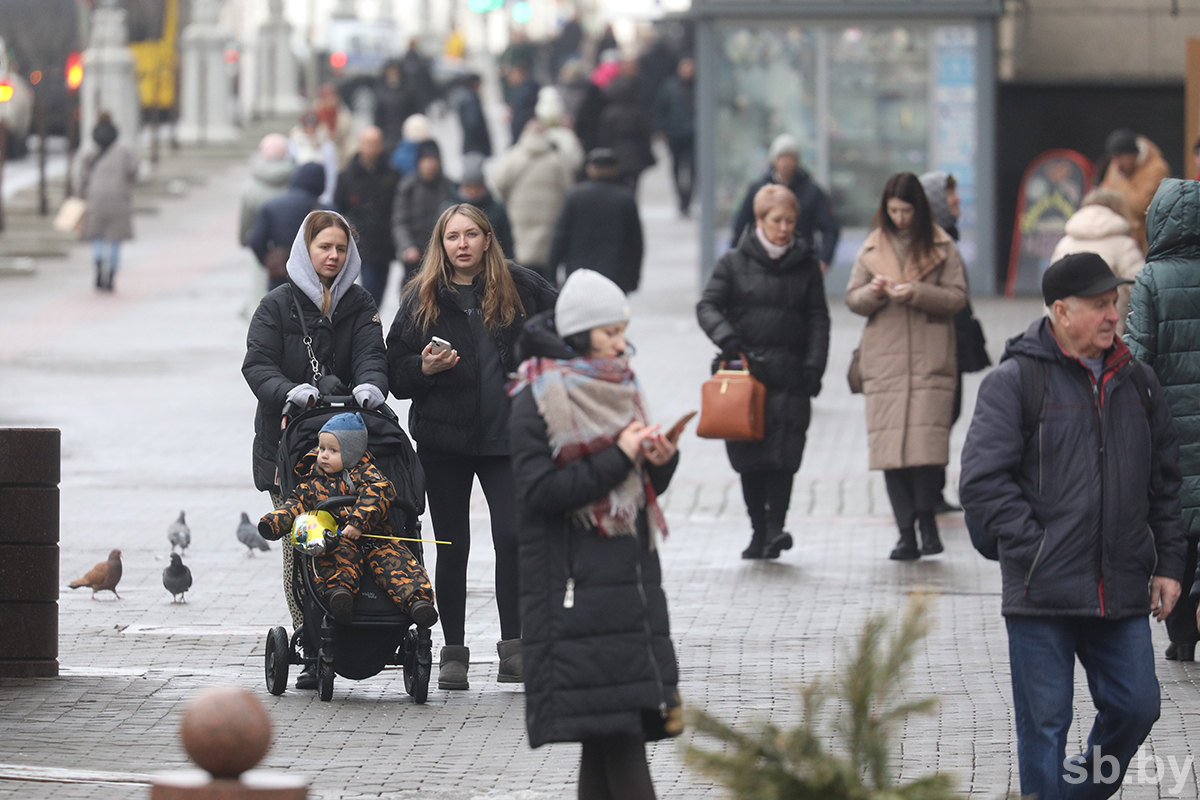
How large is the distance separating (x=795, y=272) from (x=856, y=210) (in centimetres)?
1032

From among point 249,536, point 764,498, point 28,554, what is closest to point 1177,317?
point 764,498

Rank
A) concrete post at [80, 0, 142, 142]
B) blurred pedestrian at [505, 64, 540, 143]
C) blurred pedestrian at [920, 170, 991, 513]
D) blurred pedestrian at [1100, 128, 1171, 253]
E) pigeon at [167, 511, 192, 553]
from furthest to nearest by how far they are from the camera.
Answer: concrete post at [80, 0, 142, 142] → blurred pedestrian at [505, 64, 540, 143] → blurred pedestrian at [1100, 128, 1171, 253] → blurred pedestrian at [920, 170, 991, 513] → pigeon at [167, 511, 192, 553]

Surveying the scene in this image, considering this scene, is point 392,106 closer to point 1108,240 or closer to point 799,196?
point 799,196

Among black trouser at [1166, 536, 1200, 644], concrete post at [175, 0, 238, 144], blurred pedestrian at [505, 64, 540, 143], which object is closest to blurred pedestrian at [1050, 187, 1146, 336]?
black trouser at [1166, 536, 1200, 644]

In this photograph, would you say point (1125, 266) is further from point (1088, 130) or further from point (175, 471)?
point (1088, 130)

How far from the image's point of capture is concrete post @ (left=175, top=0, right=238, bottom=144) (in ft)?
109

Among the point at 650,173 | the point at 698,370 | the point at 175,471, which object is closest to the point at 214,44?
the point at 650,173

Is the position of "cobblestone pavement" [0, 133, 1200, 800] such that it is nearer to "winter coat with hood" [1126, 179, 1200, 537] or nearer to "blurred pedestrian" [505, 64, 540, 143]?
"winter coat with hood" [1126, 179, 1200, 537]

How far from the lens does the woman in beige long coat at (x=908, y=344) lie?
9.75 metres

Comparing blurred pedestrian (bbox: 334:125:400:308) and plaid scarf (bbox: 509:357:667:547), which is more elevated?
blurred pedestrian (bbox: 334:125:400:308)

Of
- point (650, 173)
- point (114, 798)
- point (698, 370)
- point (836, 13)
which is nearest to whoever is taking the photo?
point (114, 798)

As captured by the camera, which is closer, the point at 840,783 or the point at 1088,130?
the point at 840,783

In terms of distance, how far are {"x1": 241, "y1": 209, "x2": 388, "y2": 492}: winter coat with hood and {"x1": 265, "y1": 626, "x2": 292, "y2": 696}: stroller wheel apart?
0.55m

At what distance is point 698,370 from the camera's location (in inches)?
626
